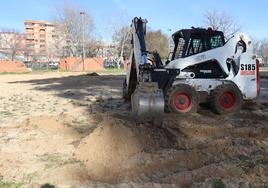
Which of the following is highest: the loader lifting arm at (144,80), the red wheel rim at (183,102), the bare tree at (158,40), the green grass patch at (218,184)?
the bare tree at (158,40)

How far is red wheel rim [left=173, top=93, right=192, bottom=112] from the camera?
10.3 metres

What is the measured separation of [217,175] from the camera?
206 inches

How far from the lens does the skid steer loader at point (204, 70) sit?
10.3 metres

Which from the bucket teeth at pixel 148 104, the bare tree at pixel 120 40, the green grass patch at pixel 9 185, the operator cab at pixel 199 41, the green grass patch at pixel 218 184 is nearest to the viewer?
the green grass patch at pixel 218 184

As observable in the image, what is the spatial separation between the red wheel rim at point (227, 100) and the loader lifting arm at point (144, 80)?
148cm

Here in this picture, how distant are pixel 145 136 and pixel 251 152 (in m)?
1.80

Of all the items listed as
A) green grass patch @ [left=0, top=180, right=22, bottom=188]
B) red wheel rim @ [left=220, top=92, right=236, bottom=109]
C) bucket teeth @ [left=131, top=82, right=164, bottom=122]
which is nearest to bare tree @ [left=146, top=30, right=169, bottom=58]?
red wheel rim @ [left=220, top=92, right=236, bottom=109]

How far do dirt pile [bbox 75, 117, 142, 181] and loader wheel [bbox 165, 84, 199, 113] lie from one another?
3143 millimetres

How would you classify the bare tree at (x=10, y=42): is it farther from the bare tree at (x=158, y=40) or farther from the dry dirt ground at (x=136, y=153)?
the dry dirt ground at (x=136, y=153)

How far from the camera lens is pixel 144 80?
8.94 metres

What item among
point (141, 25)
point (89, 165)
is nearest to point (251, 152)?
point (89, 165)

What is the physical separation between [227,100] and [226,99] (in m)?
0.04

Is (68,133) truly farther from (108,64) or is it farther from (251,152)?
(108,64)

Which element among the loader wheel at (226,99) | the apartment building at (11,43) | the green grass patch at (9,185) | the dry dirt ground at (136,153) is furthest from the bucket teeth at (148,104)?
the apartment building at (11,43)
